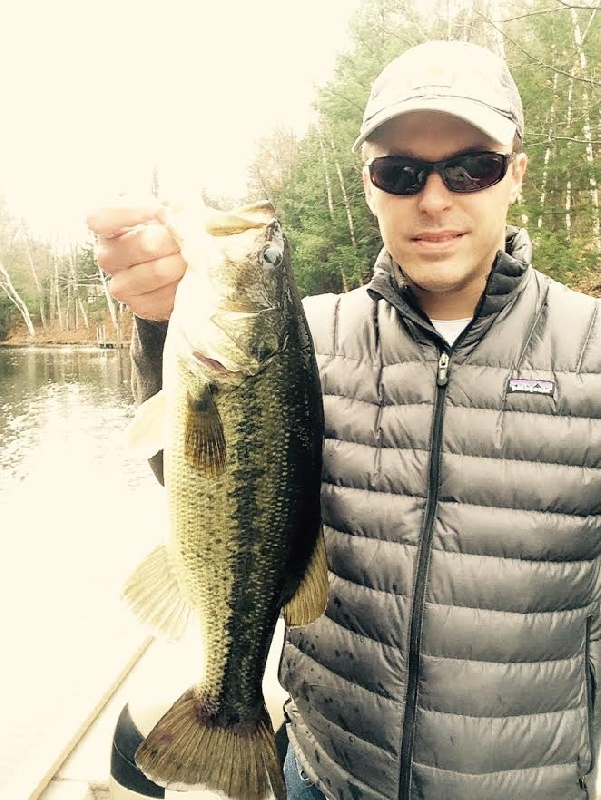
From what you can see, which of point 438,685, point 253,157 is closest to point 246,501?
point 438,685

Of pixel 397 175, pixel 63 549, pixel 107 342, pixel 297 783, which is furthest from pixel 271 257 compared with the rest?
pixel 107 342

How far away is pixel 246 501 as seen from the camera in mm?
1519

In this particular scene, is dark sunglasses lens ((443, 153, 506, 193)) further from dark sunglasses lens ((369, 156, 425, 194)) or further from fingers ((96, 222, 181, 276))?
fingers ((96, 222, 181, 276))

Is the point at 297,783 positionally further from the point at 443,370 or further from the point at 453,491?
Answer: the point at 443,370

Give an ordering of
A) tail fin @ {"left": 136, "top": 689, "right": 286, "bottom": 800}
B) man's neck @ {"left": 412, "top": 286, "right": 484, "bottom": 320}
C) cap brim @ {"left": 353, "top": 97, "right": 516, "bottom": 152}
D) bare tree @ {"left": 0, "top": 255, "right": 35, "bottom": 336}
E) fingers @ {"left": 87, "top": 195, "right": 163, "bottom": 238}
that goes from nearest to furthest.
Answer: fingers @ {"left": 87, "top": 195, "right": 163, "bottom": 238}, tail fin @ {"left": 136, "top": 689, "right": 286, "bottom": 800}, cap brim @ {"left": 353, "top": 97, "right": 516, "bottom": 152}, man's neck @ {"left": 412, "top": 286, "right": 484, "bottom": 320}, bare tree @ {"left": 0, "top": 255, "right": 35, "bottom": 336}

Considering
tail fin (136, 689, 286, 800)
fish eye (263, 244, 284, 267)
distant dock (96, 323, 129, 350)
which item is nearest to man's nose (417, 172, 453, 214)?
fish eye (263, 244, 284, 267)

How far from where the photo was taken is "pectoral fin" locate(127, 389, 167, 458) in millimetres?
1540

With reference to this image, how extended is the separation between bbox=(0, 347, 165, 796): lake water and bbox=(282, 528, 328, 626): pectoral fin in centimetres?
55

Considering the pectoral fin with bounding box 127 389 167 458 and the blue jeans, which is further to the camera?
the blue jeans

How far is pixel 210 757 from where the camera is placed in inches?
58.6

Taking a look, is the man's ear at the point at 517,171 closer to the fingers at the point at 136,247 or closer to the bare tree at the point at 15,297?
the fingers at the point at 136,247

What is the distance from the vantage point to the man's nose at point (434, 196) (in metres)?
1.62

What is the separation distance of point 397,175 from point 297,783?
5.37ft

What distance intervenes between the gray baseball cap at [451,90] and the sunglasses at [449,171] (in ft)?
0.20
